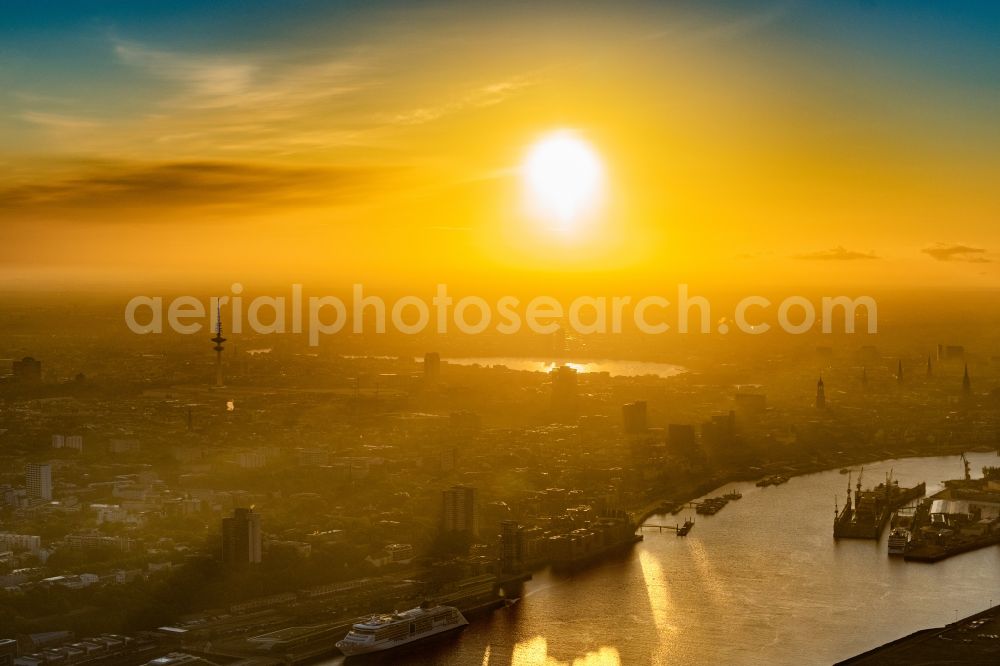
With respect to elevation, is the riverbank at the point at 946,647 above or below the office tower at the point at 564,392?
below

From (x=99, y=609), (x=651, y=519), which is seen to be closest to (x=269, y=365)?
(x=651, y=519)

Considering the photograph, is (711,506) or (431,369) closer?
(711,506)

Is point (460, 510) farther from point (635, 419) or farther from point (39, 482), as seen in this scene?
point (635, 419)

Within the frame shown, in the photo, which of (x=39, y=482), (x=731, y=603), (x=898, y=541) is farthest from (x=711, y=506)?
(x=39, y=482)

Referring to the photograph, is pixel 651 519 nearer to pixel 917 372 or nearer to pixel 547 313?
pixel 917 372

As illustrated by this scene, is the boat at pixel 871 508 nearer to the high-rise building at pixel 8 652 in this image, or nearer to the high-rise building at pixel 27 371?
the high-rise building at pixel 8 652

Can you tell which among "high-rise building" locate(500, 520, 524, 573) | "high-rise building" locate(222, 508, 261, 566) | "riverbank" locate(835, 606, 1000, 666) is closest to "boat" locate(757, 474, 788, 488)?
"high-rise building" locate(500, 520, 524, 573)

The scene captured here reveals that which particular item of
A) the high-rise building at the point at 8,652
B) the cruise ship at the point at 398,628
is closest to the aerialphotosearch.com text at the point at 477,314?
the cruise ship at the point at 398,628
